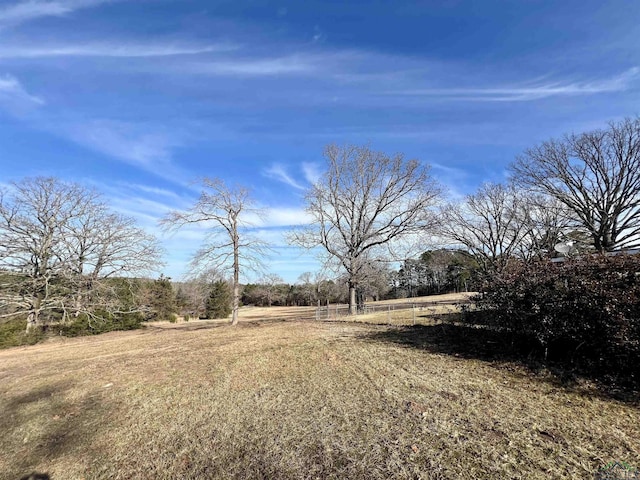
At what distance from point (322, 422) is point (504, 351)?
183 inches

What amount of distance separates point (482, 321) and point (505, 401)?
11.3 feet

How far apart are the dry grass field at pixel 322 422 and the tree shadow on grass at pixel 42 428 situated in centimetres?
2

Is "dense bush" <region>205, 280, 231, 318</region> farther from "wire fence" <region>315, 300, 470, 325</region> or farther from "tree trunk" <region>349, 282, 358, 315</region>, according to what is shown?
"tree trunk" <region>349, 282, 358, 315</region>

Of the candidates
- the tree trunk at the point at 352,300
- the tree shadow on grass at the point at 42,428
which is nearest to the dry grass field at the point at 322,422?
the tree shadow on grass at the point at 42,428

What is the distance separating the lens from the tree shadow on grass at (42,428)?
3.67 meters

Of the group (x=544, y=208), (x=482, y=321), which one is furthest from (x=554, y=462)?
(x=544, y=208)

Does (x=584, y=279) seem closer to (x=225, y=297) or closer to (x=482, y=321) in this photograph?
(x=482, y=321)

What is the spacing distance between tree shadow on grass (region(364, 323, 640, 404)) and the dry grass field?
0.41ft

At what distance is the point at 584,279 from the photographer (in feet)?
16.7

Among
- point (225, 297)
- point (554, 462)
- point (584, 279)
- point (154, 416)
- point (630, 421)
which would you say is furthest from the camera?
point (225, 297)

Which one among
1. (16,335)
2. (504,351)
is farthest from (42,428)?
(16,335)

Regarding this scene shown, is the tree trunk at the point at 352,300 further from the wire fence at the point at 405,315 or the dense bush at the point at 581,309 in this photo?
the dense bush at the point at 581,309

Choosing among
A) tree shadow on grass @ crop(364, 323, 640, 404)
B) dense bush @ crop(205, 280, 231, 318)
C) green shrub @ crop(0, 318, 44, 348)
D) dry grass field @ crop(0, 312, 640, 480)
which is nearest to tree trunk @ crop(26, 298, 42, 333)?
green shrub @ crop(0, 318, 44, 348)

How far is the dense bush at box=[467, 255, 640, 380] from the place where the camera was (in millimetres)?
4504
